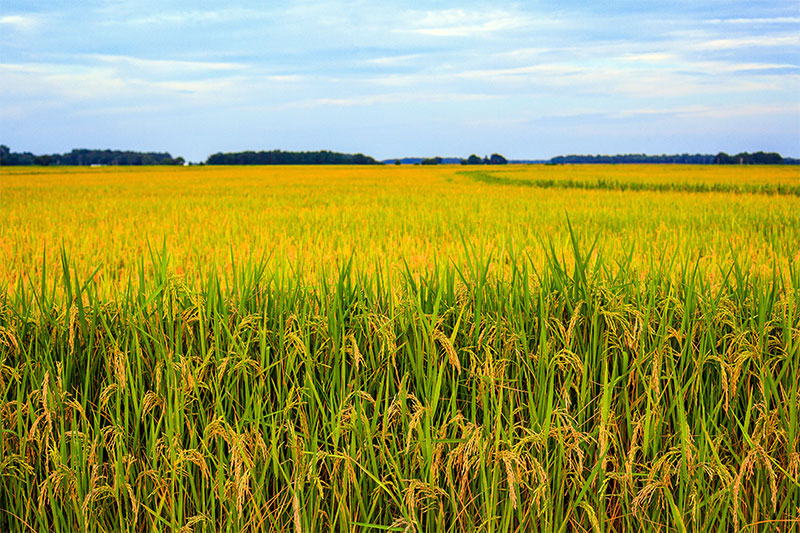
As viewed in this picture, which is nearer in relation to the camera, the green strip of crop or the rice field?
the rice field

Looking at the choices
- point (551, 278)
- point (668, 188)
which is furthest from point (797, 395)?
point (668, 188)

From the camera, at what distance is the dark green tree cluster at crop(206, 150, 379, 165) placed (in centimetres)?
7706

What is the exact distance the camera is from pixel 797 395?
2.15m

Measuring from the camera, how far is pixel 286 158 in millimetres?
78500

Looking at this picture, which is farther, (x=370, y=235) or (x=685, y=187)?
(x=685, y=187)

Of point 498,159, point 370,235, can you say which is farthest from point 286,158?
point 370,235

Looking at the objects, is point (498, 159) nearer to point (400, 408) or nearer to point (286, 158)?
point (286, 158)

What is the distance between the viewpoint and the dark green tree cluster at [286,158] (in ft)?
253

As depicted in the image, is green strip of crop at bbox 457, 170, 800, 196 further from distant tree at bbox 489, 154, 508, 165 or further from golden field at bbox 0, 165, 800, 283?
distant tree at bbox 489, 154, 508, 165

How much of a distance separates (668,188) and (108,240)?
18.5 m

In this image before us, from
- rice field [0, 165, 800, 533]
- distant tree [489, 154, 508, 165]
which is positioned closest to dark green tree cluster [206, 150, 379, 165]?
distant tree [489, 154, 508, 165]

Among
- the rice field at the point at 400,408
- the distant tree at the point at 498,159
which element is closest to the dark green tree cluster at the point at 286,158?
the distant tree at the point at 498,159

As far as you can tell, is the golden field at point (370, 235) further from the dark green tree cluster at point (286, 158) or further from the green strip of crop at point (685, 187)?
the dark green tree cluster at point (286, 158)

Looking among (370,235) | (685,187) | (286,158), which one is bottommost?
(370,235)
